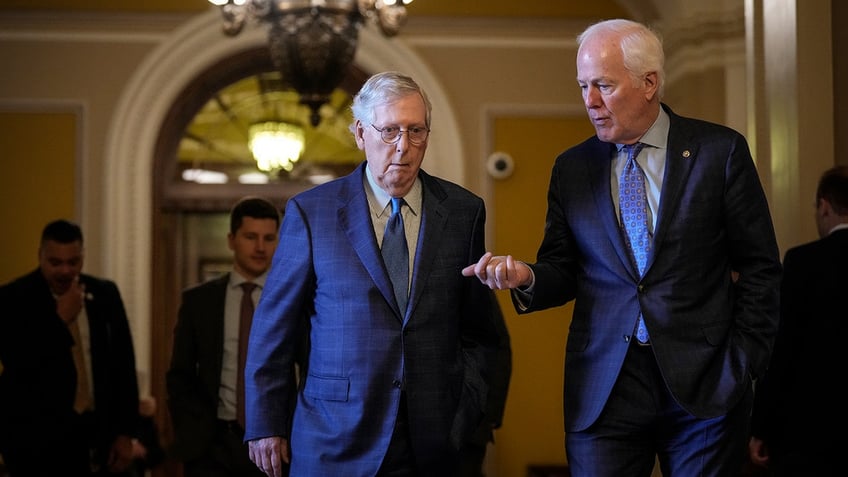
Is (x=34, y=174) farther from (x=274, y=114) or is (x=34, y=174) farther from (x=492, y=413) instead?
(x=492, y=413)

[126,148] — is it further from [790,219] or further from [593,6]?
[790,219]

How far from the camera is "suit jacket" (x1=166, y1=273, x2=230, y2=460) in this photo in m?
4.66

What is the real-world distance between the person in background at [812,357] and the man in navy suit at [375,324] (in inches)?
54.1

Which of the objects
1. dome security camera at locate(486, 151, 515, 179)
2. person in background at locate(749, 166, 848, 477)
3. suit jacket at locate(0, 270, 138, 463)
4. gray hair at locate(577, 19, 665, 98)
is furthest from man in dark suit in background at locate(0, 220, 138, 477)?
dome security camera at locate(486, 151, 515, 179)

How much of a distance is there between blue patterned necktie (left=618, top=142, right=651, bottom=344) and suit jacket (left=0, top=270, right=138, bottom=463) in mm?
3099

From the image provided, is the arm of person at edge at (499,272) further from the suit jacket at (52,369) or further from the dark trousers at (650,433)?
the suit jacket at (52,369)

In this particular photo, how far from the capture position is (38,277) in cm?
532

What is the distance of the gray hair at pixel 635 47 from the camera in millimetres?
2855

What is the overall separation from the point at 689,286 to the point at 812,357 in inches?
55.5

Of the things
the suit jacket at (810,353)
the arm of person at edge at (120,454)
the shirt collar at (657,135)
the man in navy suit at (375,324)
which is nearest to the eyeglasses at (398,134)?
the man in navy suit at (375,324)

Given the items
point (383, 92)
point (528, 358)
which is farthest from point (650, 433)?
point (528, 358)

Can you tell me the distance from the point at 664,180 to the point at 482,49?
5.90 meters

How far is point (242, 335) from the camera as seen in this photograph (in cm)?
480

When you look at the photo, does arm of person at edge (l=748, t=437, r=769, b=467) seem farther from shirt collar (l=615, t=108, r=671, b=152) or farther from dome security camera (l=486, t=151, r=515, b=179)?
dome security camera (l=486, t=151, r=515, b=179)
